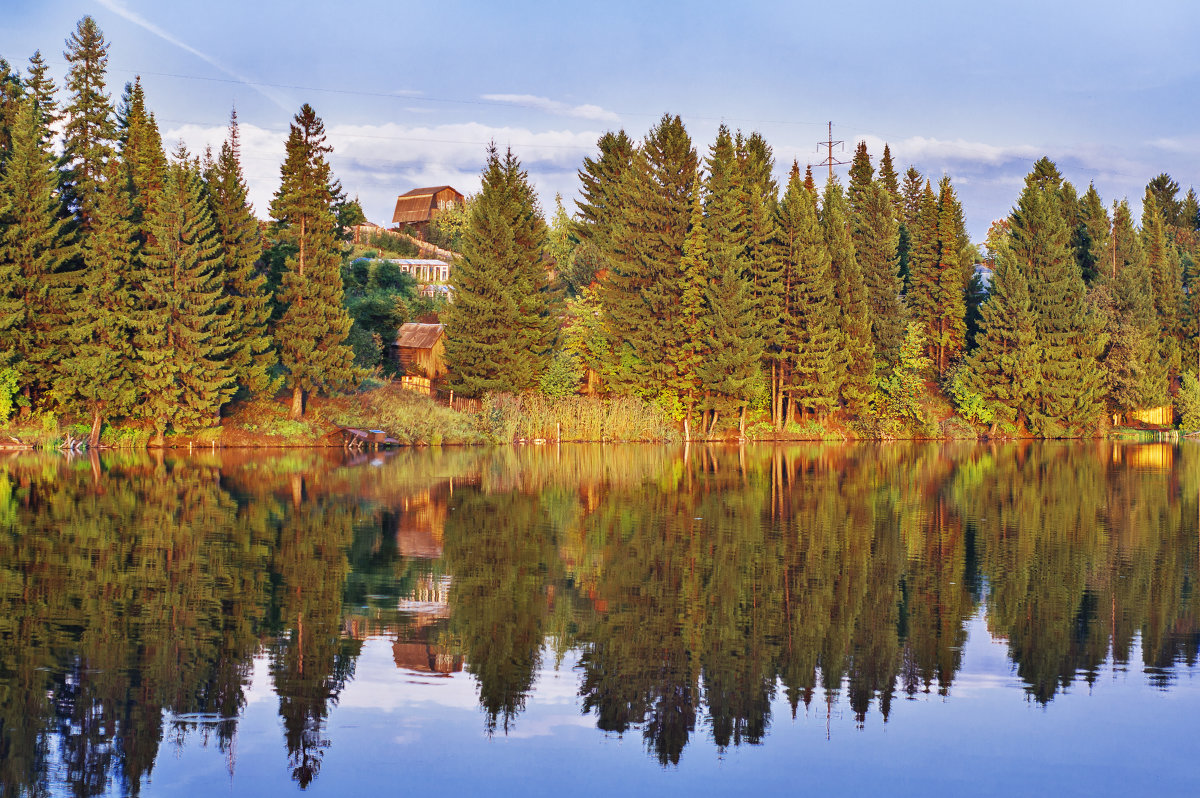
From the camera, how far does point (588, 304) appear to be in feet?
216

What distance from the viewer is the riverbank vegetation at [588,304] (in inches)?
1813

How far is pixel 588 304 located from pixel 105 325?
2786 cm

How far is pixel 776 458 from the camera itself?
149 feet

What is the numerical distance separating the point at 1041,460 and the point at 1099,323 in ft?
85.6

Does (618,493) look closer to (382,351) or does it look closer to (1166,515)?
(1166,515)

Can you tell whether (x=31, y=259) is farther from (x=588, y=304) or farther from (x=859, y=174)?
(x=859, y=174)

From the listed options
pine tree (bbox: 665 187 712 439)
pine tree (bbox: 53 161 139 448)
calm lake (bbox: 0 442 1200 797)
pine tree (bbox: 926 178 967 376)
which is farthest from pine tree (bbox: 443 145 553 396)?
→ calm lake (bbox: 0 442 1200 797)

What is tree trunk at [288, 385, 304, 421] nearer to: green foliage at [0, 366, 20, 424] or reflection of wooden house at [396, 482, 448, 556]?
green foliage at [0, 366, 20, 424]

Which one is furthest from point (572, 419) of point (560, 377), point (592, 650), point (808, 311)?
point (592, 650)

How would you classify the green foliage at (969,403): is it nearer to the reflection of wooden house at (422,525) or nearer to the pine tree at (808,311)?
the pine tree at (808,311)

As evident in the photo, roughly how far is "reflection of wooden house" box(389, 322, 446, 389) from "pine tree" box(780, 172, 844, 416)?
62.4ft

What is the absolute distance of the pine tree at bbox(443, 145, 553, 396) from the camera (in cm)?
5634

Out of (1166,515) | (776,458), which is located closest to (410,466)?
(776,458)

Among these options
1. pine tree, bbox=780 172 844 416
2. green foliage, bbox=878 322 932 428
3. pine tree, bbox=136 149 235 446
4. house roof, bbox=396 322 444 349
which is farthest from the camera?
green foliage, bbox=878 322 932 428
